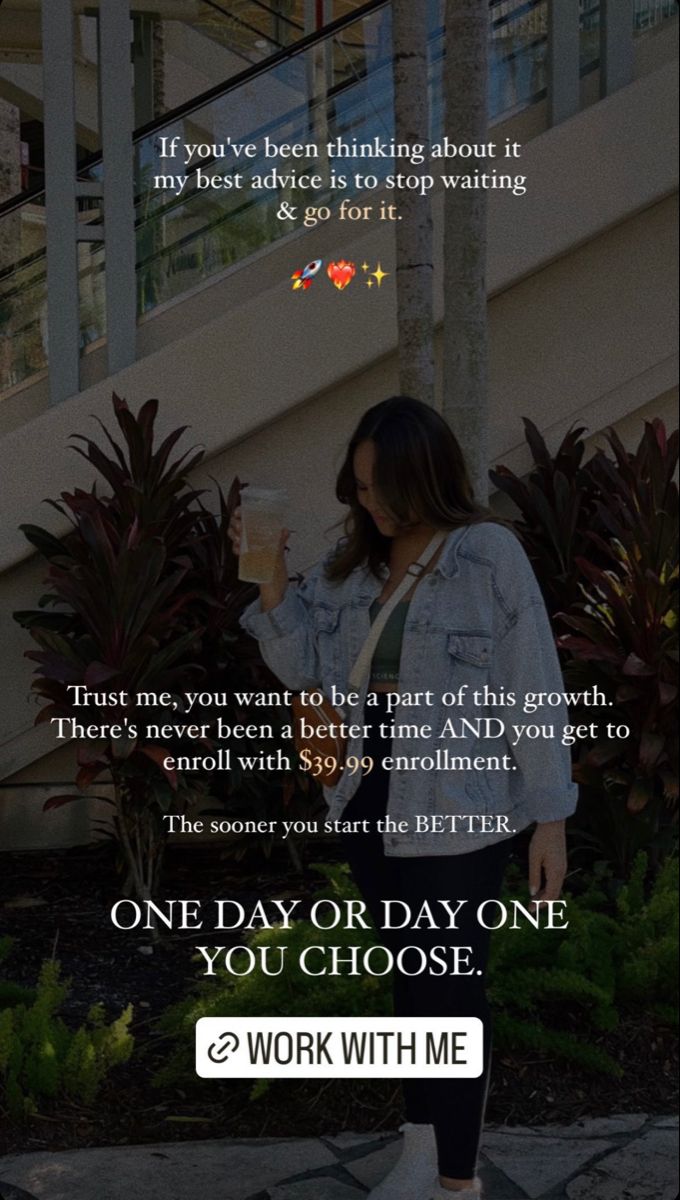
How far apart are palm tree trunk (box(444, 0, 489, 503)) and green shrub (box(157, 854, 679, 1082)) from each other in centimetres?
111

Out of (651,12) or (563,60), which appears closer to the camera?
(651,12)

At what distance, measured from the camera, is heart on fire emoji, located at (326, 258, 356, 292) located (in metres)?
3.83

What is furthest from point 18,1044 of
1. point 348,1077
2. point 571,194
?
point 571,194

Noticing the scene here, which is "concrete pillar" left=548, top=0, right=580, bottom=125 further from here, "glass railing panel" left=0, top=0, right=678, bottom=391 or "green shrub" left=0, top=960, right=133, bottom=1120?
"green shrub" left=0, top=960, right=133, bottom=1120

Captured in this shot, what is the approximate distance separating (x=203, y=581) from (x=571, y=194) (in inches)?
62.7

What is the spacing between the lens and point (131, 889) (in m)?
4.11

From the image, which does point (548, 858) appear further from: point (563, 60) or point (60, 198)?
point (60, 198)

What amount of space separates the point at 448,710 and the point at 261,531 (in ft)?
1.60

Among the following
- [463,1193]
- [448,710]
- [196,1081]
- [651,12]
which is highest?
[651,12]

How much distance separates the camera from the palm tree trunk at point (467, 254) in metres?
3.05

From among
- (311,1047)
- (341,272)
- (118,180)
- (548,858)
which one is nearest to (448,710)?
(548,858)

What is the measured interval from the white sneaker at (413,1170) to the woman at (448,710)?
0.34 ft

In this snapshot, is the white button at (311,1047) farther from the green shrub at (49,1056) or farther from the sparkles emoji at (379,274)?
the sparkles emoji at (379,274)

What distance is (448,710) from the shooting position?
8.64ft
